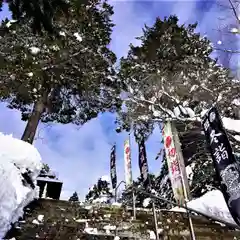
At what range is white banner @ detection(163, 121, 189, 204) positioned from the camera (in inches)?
396

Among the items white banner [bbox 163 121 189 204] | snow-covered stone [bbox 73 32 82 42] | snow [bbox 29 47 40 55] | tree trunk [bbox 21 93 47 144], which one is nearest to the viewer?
white banner [bbox 163 121 189 204]

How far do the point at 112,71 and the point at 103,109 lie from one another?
2088 millimetres

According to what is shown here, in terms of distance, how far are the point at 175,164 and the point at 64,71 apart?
269 inches

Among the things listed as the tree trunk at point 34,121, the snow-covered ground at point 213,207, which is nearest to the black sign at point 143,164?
the snow-covered ground at point 213,207

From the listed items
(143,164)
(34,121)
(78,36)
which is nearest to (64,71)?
(78,36)

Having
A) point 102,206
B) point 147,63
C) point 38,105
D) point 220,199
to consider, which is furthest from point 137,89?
point 102,206

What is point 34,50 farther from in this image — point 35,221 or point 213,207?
point 213,207

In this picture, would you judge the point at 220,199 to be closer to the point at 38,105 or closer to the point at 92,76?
the point at 92,76

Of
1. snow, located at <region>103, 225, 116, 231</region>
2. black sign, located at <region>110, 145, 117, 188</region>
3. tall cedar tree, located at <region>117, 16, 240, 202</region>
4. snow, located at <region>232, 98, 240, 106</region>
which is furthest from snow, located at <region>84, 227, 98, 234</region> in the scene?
snow, located at <region>232, 98, 240, 106</region>

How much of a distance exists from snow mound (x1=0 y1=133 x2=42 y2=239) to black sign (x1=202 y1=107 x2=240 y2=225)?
3.83 m

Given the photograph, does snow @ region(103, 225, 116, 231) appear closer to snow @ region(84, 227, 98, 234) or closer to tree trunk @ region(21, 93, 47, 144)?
snow @ region(84, 227, 98, 234)

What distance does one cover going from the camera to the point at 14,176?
6.14 m

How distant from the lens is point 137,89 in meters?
15.0

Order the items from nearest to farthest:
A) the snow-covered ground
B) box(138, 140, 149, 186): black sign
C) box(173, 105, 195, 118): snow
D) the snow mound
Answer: the snow mound < the snow-covered ground < box(173, 105, 195, 118): snow < box(138, 140, 149, 186): black sign
